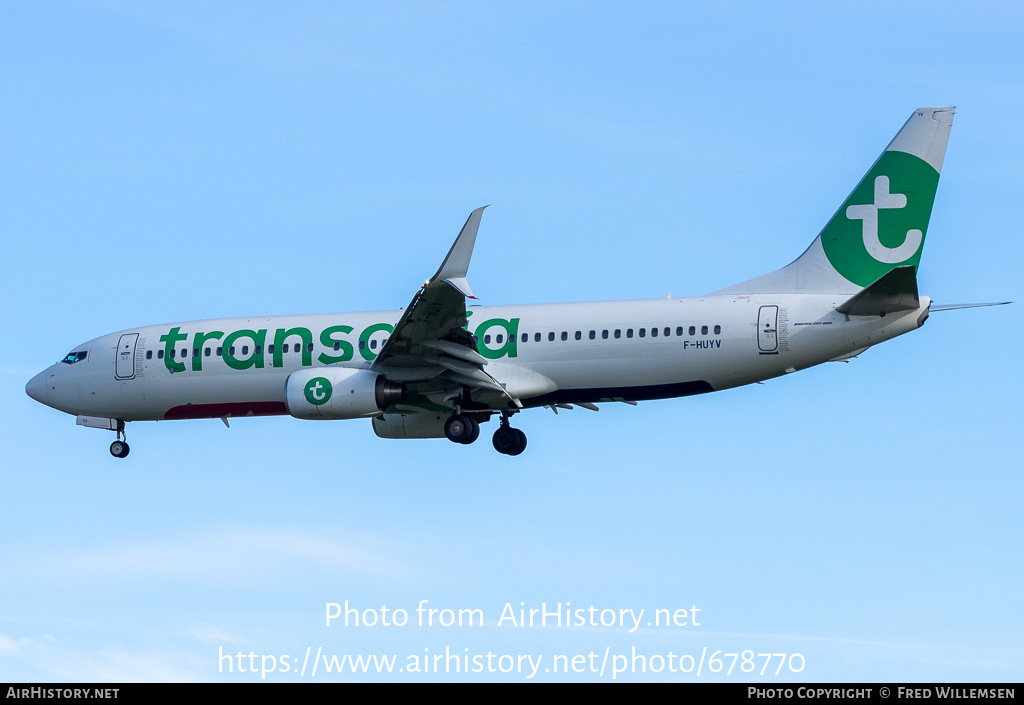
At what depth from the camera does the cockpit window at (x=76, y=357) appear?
1593 inches

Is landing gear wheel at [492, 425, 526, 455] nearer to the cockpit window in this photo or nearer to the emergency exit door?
the emergency exit door

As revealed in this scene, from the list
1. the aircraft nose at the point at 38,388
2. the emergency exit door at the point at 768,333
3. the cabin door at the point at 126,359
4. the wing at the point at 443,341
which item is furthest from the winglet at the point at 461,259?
the aircraft nose at the point at 38,388

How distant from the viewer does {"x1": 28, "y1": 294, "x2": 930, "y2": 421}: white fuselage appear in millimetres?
33625

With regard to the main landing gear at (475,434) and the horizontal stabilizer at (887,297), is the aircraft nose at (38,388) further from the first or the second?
the horizontal stabilizer at (887,297)

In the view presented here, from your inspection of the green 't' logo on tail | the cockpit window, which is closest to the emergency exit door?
the green 't' logo on tail

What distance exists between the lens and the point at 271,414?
3828cm

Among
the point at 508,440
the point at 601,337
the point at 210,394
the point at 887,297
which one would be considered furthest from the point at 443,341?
the point at 887,297

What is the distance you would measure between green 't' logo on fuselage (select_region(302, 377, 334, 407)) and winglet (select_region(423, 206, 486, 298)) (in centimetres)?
446

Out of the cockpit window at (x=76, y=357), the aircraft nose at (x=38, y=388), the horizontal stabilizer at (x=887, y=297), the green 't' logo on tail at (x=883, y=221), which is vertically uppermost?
the green 't' logo on tail at (x=883, y=221)

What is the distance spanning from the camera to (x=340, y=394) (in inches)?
1367

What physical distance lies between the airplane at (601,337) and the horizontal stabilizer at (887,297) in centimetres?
4
